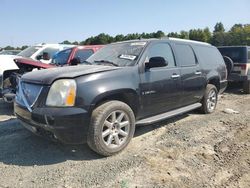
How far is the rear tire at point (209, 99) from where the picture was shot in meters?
7.04

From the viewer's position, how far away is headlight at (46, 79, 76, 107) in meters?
4.13

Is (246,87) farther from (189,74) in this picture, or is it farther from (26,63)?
(26,63)

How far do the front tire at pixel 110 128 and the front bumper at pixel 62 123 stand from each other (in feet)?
0.44

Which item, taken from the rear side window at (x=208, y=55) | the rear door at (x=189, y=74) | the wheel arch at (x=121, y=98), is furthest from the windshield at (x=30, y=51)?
the wheel arch at (x=121, y=98)

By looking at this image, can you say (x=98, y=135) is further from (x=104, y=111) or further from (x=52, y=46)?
(x=52, y=46)

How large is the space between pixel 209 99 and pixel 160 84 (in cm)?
237

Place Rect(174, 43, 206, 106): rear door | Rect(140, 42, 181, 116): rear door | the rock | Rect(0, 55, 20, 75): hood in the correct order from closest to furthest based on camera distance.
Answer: Rect(140, 42, 181, 116): rear door → Rect(174, 43, 206, 106): rear door → the rock → Rect(0, 55, 20, 75): hood

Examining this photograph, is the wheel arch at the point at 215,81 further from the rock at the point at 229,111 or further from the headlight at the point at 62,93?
the headlight at the point at 62,93

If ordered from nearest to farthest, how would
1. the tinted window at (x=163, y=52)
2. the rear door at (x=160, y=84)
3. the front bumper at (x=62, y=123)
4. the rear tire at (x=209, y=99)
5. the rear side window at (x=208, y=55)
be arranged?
the front bumper at (x=62, y=123)
the rear door at (x=160, y=84)
the tinted window at (x=163, y=52)
the rear side window at (x=208, y=55)
the rear tire at (x=209, y=99)

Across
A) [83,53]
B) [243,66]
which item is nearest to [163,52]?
[83,53]

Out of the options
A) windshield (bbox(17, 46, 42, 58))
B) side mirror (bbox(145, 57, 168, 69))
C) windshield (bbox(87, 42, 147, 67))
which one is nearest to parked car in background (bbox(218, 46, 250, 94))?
windshield (bbox(87, 42, 147, 67))

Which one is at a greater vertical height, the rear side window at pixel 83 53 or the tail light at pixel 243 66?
the rear side window at pixel 83 53

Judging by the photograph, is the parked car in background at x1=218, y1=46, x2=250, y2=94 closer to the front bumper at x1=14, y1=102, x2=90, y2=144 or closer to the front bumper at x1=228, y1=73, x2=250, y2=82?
the front bumper at x1=228, y1=73, x2=250, y2=82

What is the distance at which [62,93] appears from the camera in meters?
4.15
